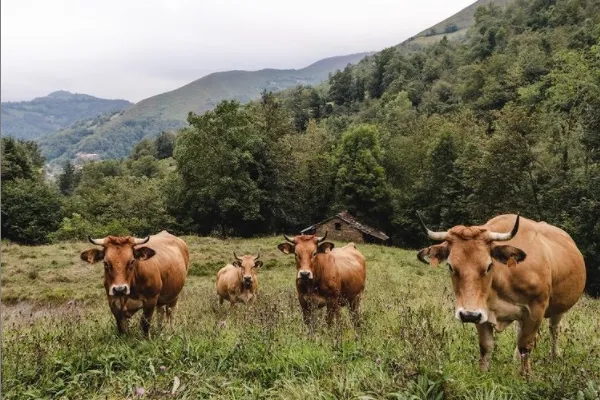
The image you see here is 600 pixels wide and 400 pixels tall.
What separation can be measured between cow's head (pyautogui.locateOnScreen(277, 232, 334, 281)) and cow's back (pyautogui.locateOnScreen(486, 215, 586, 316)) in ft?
12.8

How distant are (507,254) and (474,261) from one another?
437 mm

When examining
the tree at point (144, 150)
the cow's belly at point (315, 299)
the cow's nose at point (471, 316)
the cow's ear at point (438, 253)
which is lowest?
the cow's belly at point (315, 299)

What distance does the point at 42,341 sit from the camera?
7.89m

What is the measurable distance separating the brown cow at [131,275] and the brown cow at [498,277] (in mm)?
4721

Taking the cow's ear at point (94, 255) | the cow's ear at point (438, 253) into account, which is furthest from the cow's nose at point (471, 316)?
the cow's ear at point (94, 255)

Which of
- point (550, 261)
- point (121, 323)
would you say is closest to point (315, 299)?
point (121, 323)

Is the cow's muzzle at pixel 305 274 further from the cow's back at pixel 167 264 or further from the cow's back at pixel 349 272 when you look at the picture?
the cow's back at pixel 167 264

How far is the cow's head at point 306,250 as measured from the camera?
9.82 metres

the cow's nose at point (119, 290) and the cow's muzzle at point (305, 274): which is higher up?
the cow's nose at point (119, 290)

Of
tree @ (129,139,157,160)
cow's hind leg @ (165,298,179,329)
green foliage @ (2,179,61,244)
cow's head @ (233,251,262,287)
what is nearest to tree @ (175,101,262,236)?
green foliage @ (2,179,61,244)

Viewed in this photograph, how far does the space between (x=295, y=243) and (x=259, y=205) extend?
40957 millimetres

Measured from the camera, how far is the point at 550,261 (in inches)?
269

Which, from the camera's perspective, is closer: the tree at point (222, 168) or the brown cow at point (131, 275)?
the brown cow at point (131, 275)

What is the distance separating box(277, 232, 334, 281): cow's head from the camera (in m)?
9.82
